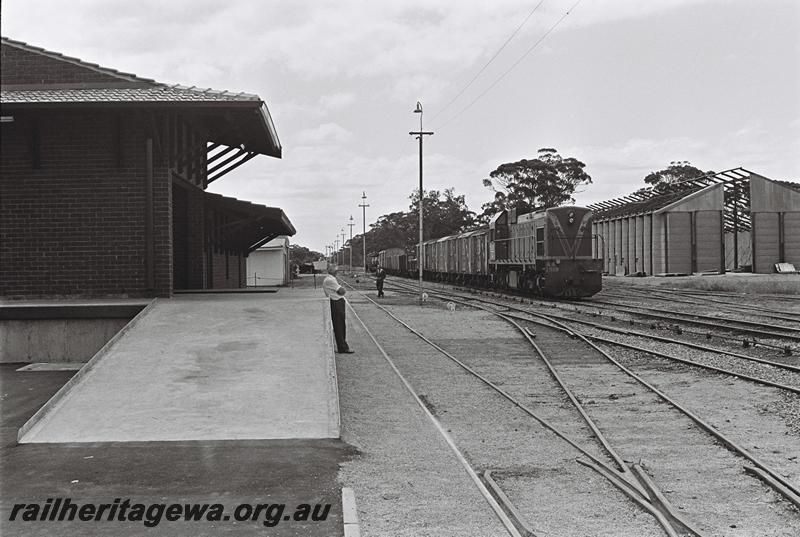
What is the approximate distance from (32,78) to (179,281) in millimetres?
5695

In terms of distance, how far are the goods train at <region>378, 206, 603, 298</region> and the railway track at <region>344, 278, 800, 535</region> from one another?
36.2 feet

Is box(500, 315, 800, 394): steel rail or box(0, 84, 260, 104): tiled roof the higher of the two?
box(0, 84, 260, 104): tiled roof

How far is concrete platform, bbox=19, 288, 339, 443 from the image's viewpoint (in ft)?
23.0

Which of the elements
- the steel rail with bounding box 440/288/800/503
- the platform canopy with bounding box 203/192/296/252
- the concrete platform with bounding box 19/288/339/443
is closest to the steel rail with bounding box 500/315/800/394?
the steel rail with bounding box 440/288/800/503

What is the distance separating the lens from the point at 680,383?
1058 centimetres

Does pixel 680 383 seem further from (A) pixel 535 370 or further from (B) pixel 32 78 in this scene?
(B) pixel 32 78

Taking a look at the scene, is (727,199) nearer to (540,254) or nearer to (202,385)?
(540,254)

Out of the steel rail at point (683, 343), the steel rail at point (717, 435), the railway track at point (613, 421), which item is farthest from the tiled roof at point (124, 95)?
the steel rail at point (683, 343)

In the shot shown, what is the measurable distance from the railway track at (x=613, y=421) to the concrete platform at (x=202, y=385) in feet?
7.59

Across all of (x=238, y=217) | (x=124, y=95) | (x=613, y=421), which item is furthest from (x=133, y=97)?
(x=238, y=217)

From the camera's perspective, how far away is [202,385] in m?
8.36

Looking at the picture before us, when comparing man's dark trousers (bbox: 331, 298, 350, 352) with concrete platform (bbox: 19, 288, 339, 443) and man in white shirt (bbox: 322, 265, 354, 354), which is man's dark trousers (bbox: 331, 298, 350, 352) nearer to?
man in white shirt (bbox: 322, 265, 354, 354)

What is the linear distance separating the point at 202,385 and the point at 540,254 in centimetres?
2040

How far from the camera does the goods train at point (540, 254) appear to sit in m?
26.5
